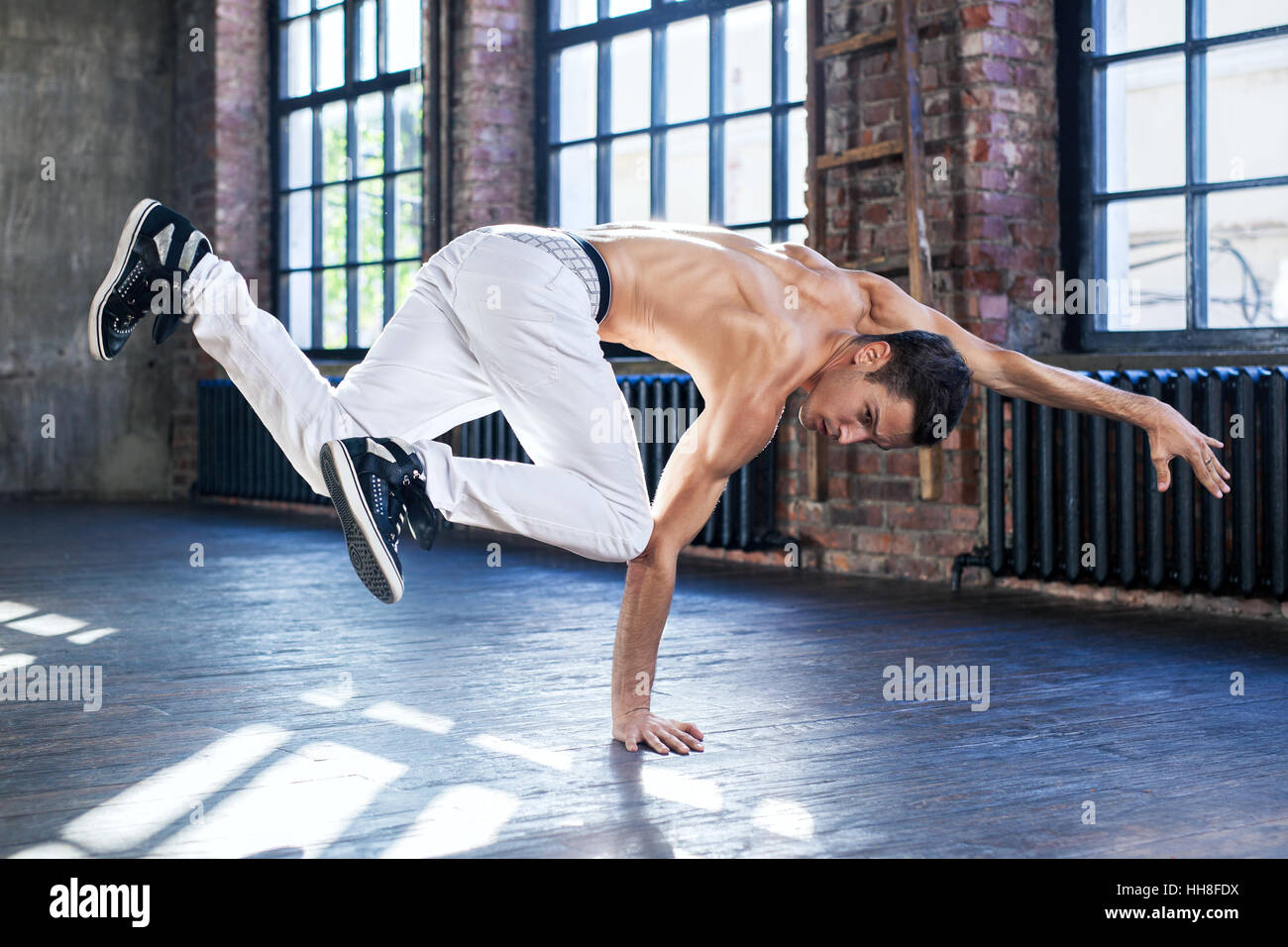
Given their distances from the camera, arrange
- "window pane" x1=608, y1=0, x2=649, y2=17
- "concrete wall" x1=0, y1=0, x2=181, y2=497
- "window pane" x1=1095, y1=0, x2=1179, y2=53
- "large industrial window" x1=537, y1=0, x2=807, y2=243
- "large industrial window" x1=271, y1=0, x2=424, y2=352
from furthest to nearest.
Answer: "concrete wall" x1=0, y1=0, x2=181, y2=497 < "large industrial window" x1=271, y1=0, x2=424, y2=352 < "window pane" x1=608, y1=0, x2=649, y2=17 < "large industrial window" x1=537, y1=0, x2=807, y2=243 < "window pane" x1=1095, y1=0, x2=1179, y2=53

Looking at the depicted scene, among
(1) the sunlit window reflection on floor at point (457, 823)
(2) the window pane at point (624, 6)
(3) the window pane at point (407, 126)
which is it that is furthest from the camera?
(3) the window pane at point (407, 126)

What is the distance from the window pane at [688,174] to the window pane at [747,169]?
0.12 meters

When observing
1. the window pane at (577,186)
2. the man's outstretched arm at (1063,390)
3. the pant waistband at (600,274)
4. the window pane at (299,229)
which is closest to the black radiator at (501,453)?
the window pane at (299,229)

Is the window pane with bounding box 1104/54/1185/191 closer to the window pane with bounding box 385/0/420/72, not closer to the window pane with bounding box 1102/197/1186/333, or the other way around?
the window pane with bounding box 1102/197/1186/333

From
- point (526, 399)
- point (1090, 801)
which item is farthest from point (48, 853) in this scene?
point (1090, 801)

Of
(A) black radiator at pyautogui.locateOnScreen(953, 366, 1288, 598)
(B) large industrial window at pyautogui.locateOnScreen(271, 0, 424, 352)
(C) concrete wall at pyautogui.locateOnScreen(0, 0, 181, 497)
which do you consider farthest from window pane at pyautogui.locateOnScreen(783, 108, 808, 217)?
(C) concrete wall at pyautogui.locateOnScreen(0, 0, 181, 497)

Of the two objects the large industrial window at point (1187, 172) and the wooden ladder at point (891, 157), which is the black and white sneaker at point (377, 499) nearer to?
the wooden ladder at point (891, 157)

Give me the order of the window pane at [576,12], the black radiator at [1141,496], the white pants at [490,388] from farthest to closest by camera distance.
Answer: the window pane at [576,12], the black radiator at [1141,496], the white pants at [490,388]

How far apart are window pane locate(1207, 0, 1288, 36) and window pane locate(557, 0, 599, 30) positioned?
313 cm

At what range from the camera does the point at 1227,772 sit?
2465mm

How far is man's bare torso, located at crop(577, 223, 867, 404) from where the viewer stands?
2482 mm

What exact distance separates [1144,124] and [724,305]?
116 inches

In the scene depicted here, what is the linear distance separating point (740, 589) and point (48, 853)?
10.6ft

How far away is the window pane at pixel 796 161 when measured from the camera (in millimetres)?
5934
